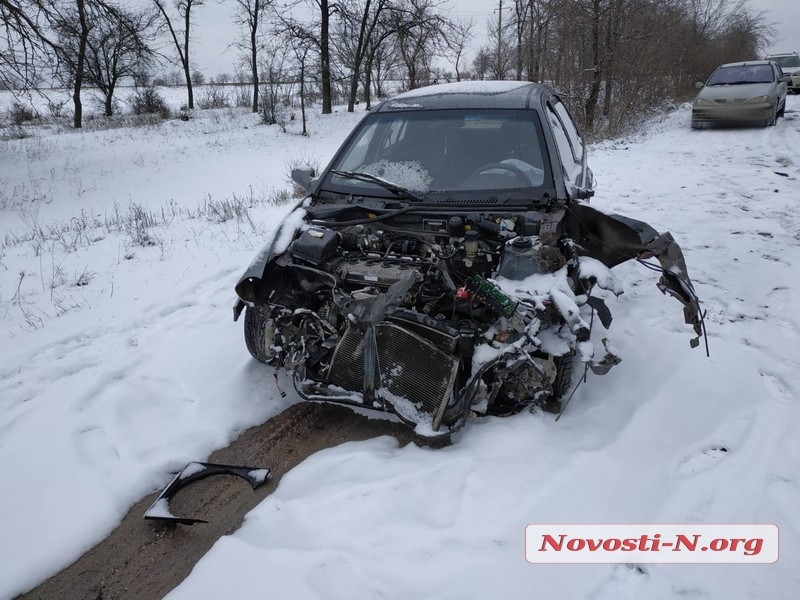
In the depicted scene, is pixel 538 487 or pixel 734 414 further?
pixel 734 414

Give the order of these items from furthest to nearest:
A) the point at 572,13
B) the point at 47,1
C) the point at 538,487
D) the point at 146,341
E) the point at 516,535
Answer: the point at 572,13 → the point at 47,1 → the point at 146,341 → the point at 538,487 → the point at 516,535

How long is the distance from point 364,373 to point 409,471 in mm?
560

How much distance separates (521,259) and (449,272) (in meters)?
0.41

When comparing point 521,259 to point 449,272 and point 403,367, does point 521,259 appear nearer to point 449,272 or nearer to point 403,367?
point 449,272

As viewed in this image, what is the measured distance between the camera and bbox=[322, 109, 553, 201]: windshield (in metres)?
3.27

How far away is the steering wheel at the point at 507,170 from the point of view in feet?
10.7

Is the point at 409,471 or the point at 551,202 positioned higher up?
the point at 551,202

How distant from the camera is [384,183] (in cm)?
336

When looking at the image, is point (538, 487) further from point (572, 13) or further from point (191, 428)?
point (572, 13)

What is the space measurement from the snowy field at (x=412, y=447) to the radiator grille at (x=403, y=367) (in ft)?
1.05

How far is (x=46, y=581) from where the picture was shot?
6.96 feet

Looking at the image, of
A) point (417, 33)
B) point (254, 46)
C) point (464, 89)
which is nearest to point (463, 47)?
point (417, 33)

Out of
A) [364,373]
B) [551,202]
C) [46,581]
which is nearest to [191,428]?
[46,581]

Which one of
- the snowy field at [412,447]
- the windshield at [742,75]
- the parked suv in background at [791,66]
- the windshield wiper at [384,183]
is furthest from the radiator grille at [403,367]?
the parked suv in background at [791,66]
